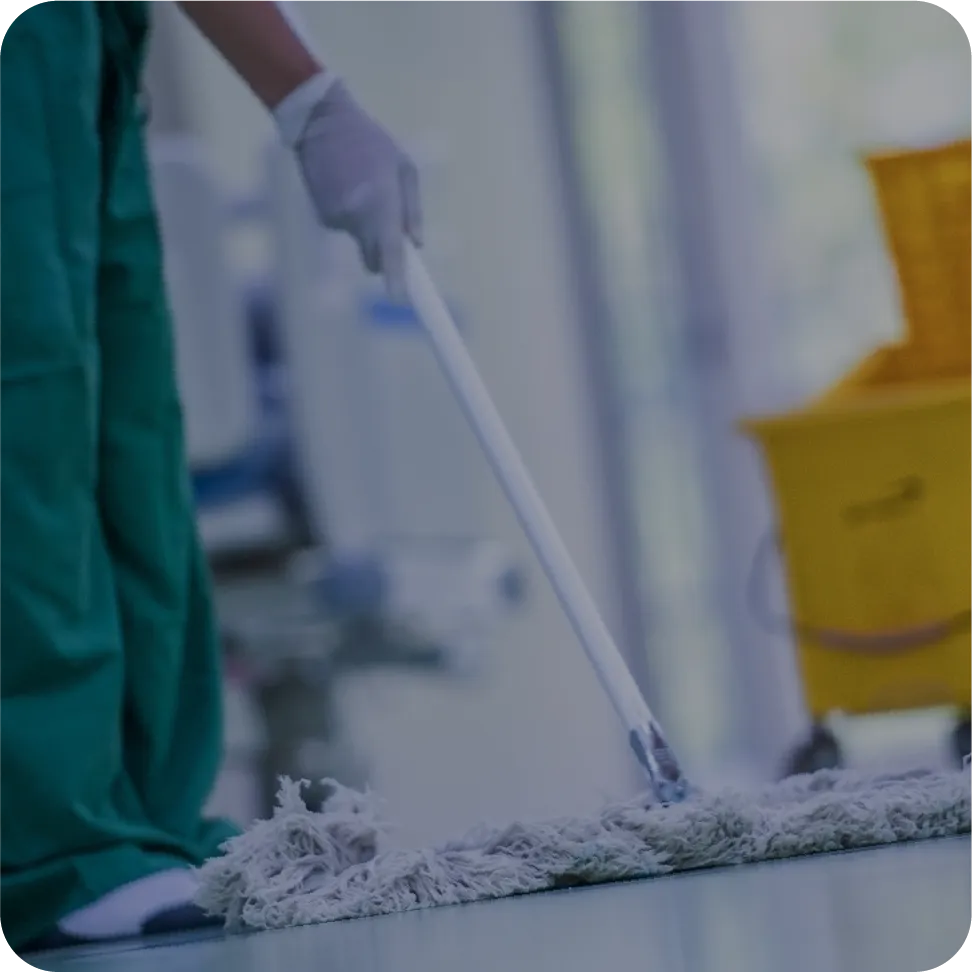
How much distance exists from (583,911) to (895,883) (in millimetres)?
162

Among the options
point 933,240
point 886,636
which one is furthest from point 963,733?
point 933,240

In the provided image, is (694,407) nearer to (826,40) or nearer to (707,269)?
(707,269)

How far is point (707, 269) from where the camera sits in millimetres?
2314

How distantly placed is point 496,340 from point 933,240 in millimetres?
862

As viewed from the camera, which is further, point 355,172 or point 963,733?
point 963,733

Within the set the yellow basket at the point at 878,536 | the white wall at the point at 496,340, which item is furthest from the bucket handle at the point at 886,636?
the white wall at the point at 496,340

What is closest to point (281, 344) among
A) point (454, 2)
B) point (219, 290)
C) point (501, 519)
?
point (219, 290)

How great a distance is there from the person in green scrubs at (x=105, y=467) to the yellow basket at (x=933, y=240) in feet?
2.32

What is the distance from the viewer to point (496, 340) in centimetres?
230

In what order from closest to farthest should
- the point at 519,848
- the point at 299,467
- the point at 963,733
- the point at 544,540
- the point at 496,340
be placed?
the point at 519,848
the point at 544,540
the point at 963,733
the point at 299,467
the point at 496,340

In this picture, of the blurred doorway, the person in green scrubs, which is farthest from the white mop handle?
the blurred doorway

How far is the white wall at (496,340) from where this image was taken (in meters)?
2.12

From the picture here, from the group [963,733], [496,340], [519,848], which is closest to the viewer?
[519,848]

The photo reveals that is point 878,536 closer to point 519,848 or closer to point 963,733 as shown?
point 963,733
